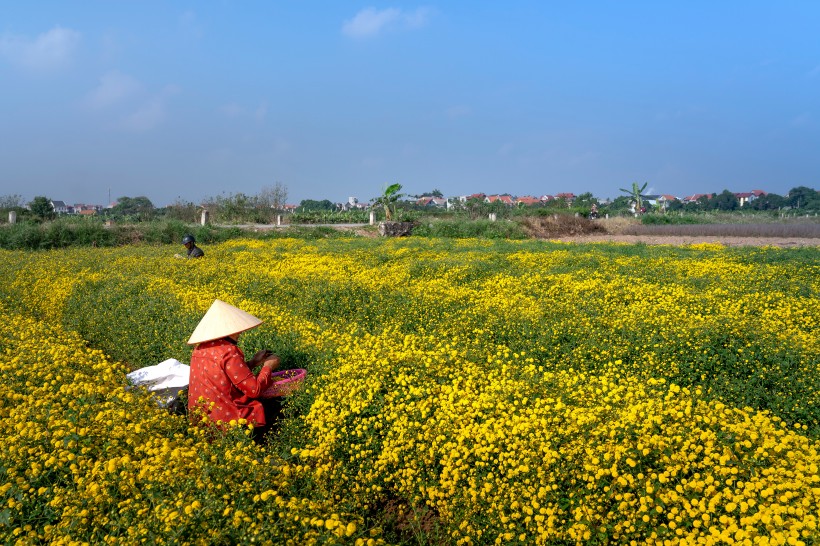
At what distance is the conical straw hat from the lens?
5.14 m

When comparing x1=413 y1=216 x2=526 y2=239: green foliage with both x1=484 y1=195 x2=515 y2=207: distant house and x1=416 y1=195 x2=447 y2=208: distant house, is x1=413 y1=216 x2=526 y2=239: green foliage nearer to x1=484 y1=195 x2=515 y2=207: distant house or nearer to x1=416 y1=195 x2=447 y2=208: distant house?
x1=484 y1=195 x2=515 y2=207: distant house

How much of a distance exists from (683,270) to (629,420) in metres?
10.1

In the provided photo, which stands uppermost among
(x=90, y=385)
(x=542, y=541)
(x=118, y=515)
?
(x=90, y=385)

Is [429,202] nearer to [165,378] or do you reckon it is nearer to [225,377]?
[165,378]

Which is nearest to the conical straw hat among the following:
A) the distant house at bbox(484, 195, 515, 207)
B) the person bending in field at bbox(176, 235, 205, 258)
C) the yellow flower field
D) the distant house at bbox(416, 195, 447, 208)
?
the yellow flower field

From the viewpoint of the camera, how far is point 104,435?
3.93 metres

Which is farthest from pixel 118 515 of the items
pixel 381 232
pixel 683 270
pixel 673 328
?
pixel 381 232

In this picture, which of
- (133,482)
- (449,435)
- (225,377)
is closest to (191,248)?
(225,377)

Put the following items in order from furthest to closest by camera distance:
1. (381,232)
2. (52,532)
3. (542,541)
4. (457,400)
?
(381,232) < (457,400) < (542,541) < (52,532)

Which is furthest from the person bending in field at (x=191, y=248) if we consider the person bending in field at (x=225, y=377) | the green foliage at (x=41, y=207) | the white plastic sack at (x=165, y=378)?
the green foliage at (x=41, y=207)

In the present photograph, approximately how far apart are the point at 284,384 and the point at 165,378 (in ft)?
4.76

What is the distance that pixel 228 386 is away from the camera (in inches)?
195

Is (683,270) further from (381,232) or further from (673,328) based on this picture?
(381,232)

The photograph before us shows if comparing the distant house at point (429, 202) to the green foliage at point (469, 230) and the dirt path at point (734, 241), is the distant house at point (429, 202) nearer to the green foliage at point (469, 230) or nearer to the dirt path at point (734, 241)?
the green foliage at point (469, 230)
